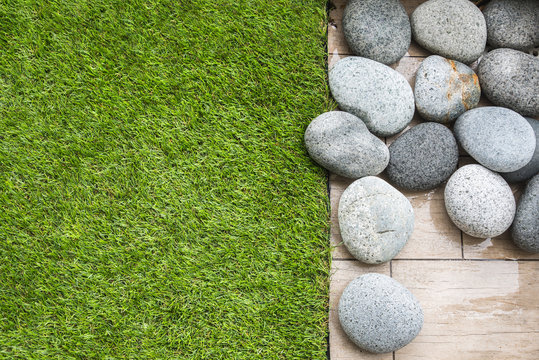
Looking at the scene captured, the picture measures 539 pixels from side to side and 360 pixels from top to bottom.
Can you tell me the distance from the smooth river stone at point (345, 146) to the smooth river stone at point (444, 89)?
0.25 meters

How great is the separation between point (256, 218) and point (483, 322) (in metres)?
0.95

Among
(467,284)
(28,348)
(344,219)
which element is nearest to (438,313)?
(467,284)

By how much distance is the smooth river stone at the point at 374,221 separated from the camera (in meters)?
1.68

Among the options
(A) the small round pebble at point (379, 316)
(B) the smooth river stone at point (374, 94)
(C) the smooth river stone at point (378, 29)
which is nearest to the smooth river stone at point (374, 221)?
(A) the small round pebble at point (379, 316)

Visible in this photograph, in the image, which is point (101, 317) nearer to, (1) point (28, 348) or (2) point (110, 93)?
(1) point (28, 348)

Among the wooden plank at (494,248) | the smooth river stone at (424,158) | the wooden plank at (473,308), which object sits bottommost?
the wooden plank at (473,308)

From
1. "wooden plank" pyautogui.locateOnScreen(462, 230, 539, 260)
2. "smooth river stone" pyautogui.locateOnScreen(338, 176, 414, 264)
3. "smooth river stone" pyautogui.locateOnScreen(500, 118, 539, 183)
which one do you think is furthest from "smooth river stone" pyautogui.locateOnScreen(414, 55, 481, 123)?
"wooden plank" pyautogui.locateOnScreen(462, 230, 539, 260)

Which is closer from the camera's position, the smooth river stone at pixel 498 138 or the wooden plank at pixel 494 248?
the smooth river stone at pixel 498 138

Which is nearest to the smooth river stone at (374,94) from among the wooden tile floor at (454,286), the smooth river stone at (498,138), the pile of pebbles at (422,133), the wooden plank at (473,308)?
the pile of pebbles at (422,133)

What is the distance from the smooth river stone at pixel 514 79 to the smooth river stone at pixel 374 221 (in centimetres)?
57

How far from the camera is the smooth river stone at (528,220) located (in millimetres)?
1717

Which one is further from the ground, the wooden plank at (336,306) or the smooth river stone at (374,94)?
the smooth river stone at (374,94)

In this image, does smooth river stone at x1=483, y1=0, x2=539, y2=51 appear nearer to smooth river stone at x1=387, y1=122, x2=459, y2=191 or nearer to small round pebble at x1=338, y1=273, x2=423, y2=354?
smooth river stone at x1=387, y1=122, x2=459, y2=191

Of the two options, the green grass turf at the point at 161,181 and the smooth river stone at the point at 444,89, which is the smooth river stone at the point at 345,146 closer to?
the green grass turf at the point at 161,181
